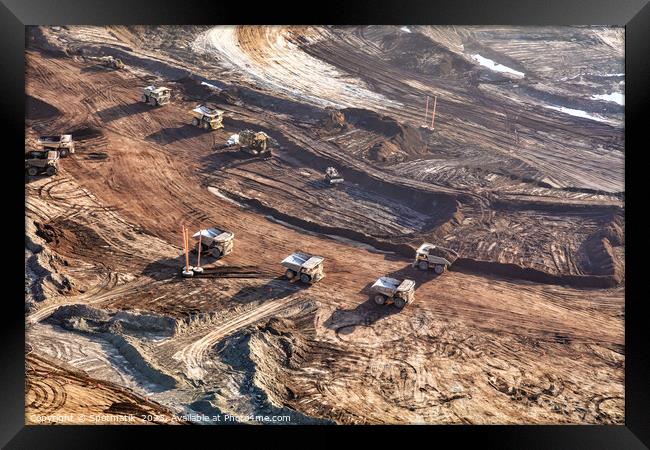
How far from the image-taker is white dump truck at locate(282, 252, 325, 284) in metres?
19.7

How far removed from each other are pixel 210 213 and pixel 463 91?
996 cm

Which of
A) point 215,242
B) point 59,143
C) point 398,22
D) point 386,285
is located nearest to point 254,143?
point 215,242

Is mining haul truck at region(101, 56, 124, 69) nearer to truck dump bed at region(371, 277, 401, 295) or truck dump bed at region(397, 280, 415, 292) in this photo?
truck dump bed at region(371, 277, 401, 295)

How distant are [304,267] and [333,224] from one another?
99.8 inches

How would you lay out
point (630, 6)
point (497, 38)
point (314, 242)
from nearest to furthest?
1. point (630, 6)
2. point (314, 242)
3. point (497, 38)

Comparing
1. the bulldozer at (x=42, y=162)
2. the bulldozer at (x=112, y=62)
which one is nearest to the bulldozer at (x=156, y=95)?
the bulldozer at (x=112, y=62)

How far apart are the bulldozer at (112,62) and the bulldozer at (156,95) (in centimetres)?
121

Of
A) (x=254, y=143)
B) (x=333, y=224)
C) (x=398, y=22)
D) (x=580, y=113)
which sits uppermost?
(x=398, y=22)

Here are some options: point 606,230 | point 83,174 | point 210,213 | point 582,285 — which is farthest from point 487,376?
point 83,174

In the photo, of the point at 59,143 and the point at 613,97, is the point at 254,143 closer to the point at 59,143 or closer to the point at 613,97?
the point at 59,143

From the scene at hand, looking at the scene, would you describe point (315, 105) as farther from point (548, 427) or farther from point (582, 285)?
point (548, 427)

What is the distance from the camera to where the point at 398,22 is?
57.8 feet

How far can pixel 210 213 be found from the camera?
21.5 m

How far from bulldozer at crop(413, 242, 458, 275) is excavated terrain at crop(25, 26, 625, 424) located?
336 millimetres
